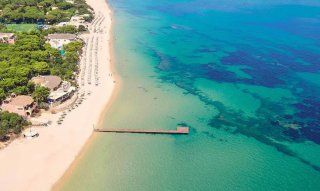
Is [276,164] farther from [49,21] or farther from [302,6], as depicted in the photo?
[302,6]

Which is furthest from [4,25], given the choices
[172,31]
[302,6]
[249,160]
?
[302,6]

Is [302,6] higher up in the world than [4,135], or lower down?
higher up

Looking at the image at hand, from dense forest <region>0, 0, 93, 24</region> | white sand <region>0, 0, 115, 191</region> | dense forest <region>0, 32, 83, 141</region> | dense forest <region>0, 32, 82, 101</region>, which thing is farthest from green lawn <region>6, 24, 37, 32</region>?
white sand <region>0, 0, 115, 191</region>

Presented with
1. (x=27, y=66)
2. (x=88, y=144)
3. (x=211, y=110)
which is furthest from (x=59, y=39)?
(x=88, y=144)

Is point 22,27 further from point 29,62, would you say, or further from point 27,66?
point 27,66

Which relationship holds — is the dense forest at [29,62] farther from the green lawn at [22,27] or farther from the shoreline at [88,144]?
the green lawn at [22,27]

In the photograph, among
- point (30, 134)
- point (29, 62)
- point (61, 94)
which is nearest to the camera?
point (30, 134)

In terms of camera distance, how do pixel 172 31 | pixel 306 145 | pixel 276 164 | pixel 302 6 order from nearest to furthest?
pixel 276 164 < pixel 306 145 < pixel 172 31 < pixel 302 6
